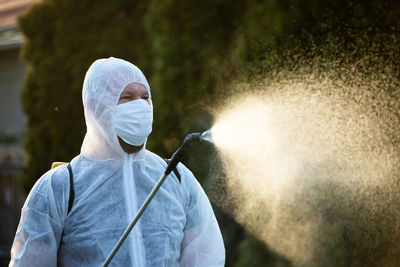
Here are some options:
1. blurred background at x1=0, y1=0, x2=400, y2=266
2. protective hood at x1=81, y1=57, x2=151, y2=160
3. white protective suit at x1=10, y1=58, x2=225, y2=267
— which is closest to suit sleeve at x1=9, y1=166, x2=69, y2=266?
white protective suit at x1=10, y1=58, x2=225, y2=267

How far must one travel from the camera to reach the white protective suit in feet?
7.53

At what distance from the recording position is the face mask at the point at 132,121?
2453 millimetres

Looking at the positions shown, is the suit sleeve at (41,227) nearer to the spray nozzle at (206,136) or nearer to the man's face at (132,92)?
the man's face at (132,92)

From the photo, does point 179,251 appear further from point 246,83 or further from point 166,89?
point 166,89

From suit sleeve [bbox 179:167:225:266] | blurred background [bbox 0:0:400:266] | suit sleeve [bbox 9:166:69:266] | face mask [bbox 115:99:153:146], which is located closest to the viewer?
suit sleeve [bbox 9:166:69:266]

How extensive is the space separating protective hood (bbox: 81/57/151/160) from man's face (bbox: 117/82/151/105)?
20 mm

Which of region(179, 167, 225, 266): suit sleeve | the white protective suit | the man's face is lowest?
region(179, 167, 225, 266): suit sleeve

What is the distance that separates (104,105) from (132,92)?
5.4 inches

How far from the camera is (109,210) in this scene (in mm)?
2402

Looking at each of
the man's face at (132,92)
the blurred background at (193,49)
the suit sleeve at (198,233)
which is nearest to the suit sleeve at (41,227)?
the man's face at (132,92)

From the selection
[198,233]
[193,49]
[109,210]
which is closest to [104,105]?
[109,210]

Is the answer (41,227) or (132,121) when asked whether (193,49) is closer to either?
(132,121)

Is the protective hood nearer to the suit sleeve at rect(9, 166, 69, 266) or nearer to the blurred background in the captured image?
the suit sleeve at rect(9, 166, 69, 266)

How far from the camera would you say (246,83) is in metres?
5.12
